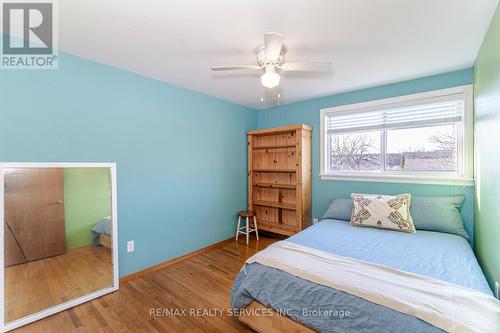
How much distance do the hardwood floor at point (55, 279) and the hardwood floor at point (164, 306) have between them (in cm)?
14

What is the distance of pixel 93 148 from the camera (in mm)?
2252

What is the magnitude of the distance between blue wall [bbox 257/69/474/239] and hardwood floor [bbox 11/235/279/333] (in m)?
1.79

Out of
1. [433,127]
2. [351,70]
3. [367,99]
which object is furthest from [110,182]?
[433,127]

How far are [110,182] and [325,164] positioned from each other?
2.92 meters

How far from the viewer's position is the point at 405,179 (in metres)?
2.80

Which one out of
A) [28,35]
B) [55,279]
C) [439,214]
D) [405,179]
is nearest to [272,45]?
[28,35]

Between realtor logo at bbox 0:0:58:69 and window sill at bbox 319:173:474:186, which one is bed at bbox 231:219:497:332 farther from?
realtor logo at bbox 0:0:58:69

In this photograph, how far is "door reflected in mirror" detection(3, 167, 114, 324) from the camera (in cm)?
183

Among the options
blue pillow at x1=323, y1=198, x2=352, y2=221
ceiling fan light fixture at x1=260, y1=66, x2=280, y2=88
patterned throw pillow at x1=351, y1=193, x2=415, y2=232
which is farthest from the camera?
blue pillow at x1=323, y1=198, x2=352, y2=221

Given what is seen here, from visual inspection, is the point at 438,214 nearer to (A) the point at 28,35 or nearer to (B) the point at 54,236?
(B) the point at 54,236

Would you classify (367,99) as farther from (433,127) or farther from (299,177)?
(299,177)

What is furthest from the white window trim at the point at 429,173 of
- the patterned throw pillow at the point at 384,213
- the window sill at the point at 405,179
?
the patterned throw pillow at the point at 384,213

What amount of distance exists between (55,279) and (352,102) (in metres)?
4.01

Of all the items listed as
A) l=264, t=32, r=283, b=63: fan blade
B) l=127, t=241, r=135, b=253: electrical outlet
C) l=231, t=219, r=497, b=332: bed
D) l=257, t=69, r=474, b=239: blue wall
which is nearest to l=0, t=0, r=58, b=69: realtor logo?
l=264, t=32, r=283, b=63: fan blade
